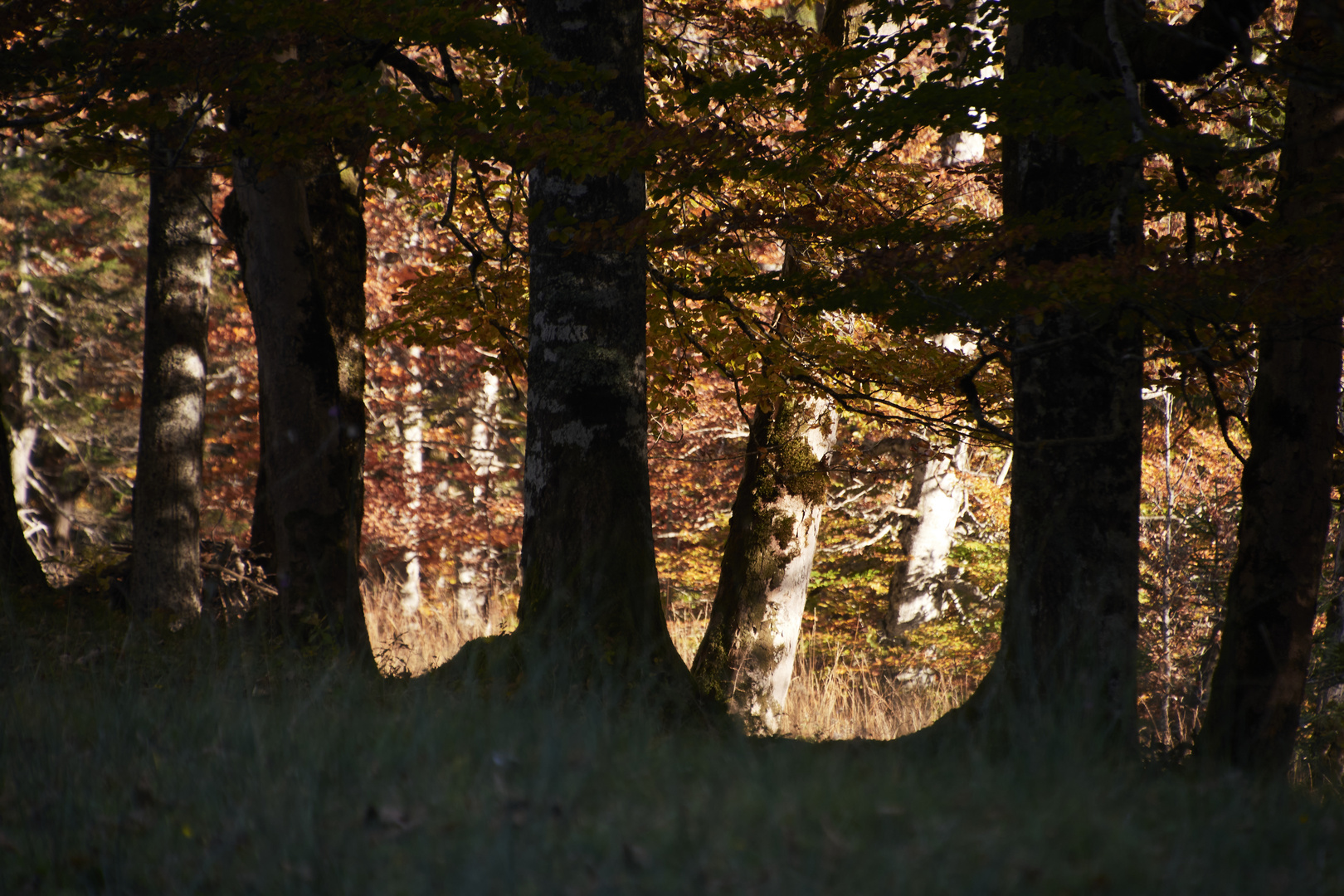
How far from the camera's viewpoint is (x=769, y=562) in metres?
9.85

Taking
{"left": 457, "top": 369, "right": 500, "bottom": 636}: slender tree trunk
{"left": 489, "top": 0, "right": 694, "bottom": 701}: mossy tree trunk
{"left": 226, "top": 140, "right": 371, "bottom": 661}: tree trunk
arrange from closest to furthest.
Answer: {"left": 489, "top": 0, "right": 694, "bottom": 701}: mossy tree trunk, {"left": 226, "top": 140, "right": 371, "bottom": 661}: tree trunk, {"left": 457, "top": 369, "right": 500, "bottom": 636}: slender tree trunk

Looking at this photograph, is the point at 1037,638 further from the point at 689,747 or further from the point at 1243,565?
the point at 689,747

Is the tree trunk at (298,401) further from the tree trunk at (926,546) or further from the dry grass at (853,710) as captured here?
the tree trunk at (926,546)

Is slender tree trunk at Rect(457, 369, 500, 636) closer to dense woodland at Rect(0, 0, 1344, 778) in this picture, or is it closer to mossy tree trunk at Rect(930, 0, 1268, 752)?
dense woodland at Rect(0, 0, 1344, 778)

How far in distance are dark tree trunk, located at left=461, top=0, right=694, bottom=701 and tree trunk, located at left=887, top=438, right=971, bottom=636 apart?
8.40m

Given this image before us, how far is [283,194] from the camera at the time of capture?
23.1ft

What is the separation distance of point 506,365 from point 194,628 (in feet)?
11.9

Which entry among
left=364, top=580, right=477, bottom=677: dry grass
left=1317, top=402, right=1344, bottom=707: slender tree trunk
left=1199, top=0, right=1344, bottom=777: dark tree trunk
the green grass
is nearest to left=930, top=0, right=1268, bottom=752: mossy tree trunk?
left=1199, top=0, right=1344, bottom=777: dark tree trunk

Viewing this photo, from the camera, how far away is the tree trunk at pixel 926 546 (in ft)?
45.0

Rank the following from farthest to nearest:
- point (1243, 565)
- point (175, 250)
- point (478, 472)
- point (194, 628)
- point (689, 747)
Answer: point (478, 472), point (175, 250), point (194, 628), point (1243, 565), point (689, 747)

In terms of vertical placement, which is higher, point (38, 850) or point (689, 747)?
point (689, 747)

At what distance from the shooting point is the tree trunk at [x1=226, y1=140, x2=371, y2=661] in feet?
23.2

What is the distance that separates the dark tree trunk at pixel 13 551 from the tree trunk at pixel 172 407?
0.87 m

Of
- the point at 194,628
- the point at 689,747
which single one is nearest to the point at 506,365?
the point at 194,628
